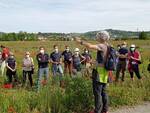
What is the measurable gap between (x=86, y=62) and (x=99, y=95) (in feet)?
34.0

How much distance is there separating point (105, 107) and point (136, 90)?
316cm

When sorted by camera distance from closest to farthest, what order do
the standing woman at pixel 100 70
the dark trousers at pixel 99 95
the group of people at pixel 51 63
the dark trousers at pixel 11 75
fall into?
1. the standing woman at pixel 100 70
2. the dark trousers at pixel 99 95
3. the group of people at pixel 51 63
4. the dark trousers at pixel 11 75

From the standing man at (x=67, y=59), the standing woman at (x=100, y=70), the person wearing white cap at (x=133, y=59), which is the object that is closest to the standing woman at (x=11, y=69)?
the standing man at (x=67, y=59)

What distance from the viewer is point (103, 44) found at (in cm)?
934

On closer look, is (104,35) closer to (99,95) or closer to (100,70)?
(100,70)

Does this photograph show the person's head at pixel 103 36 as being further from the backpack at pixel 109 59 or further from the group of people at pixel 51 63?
the group of people at pixel 51 63

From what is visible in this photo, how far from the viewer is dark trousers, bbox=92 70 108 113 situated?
9.49 metres

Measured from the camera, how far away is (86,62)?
19906 mm

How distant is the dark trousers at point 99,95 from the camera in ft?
31.1

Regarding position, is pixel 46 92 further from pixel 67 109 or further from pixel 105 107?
pixel 105 107

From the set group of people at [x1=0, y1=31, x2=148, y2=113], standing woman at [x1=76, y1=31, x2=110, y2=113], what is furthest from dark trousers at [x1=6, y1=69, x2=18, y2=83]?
standing woman at [x1=76, y1=31, x2=110, y2=113]

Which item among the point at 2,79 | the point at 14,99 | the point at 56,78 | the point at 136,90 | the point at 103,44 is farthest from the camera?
the point at 2,79

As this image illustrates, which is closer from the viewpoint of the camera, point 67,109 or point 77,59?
point 67,109

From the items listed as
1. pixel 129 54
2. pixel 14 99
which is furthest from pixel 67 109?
pixel 129 54
